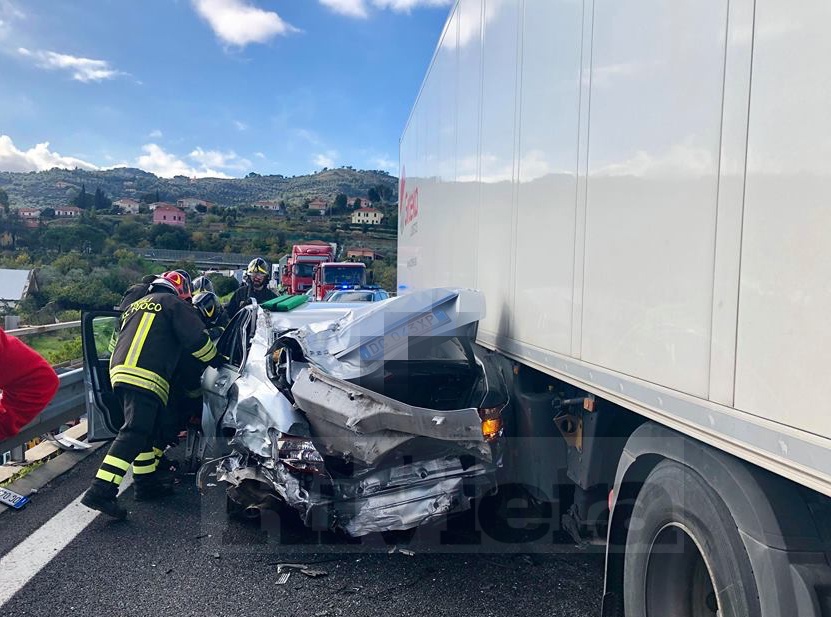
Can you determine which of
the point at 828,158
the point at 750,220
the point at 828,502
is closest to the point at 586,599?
the point at 828,502

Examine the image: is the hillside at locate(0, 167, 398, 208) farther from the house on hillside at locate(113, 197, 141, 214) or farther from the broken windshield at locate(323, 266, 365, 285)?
the broken windshield at locate(323, 266, 365, 285)

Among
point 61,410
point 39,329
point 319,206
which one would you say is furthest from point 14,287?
point 319,206

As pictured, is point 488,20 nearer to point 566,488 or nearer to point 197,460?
point 566,488

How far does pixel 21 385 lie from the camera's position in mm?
3016

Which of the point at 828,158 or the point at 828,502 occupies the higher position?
the point at 828,158

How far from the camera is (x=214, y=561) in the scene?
3.76m

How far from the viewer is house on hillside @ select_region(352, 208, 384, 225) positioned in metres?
49.0

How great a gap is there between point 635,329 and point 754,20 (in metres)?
1.00

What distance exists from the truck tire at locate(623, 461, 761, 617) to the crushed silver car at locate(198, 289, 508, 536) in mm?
1180

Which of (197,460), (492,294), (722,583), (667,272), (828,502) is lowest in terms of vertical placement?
(197,460)

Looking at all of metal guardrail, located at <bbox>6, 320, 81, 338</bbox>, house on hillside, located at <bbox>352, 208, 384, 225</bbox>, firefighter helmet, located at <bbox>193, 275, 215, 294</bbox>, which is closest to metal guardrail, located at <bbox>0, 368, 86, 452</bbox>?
metal guardrail, located at <bbox>6, 320, 81, 338</bbox>

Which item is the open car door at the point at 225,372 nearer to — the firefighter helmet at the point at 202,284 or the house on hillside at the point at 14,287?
the firefighter helmet at the point at 202,284

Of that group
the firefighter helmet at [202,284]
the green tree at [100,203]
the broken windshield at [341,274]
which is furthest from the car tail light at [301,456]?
the green tree at [100,203]

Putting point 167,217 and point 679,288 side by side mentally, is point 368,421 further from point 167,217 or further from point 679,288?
point 167,217
